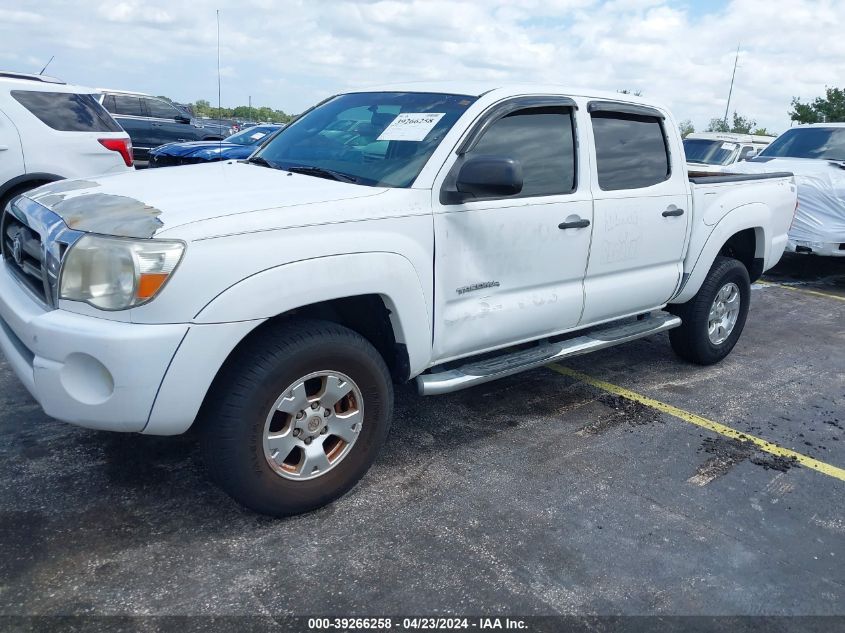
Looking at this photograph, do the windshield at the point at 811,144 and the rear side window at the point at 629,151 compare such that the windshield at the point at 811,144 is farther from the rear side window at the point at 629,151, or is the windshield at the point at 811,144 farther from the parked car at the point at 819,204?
the rear side window at the point at 629,151

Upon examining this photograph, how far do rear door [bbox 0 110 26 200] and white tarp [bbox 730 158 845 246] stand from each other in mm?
7733

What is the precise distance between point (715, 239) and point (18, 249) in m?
4.28

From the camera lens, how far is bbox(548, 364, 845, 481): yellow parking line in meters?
3.84

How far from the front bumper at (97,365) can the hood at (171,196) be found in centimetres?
36

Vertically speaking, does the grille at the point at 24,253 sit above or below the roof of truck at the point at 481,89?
below

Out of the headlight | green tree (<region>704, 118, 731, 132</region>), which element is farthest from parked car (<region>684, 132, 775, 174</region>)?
green tree (<region>704, 118, 731, 132</region>)

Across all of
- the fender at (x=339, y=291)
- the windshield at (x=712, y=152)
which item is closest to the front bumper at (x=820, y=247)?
the windshield at (x=712, y=152)

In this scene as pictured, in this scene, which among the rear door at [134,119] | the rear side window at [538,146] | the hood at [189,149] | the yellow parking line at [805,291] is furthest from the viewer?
the rear door at [134,119]

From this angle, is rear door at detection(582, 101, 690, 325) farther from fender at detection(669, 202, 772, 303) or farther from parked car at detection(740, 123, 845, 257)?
parked car at detection(740, 123, 845, 257)

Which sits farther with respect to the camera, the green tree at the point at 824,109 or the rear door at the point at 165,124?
the green tree at the point at 824,109

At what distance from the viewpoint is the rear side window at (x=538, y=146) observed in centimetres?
366

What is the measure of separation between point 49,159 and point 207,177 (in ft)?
13.8

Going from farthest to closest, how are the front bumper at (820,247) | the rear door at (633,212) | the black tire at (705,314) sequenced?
the front bumper at (820,247) < the black tire at (705,314) < the rear door at (633,212)

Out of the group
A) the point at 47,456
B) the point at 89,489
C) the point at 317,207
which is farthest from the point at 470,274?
the point at 47,456
